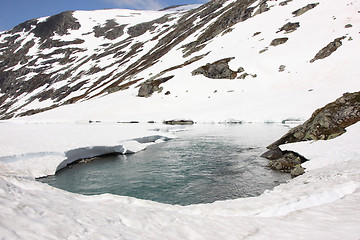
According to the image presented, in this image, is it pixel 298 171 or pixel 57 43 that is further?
pixel 57 43

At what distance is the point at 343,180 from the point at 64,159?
16.1 meters

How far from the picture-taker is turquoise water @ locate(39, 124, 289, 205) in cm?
1316

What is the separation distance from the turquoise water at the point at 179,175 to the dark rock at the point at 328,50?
38.8m

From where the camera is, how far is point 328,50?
5234 centimetres

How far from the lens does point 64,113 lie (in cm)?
5703

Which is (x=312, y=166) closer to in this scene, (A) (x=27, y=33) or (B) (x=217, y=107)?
(B) (x=217, y=107)

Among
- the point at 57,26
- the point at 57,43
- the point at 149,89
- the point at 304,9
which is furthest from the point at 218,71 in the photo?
the point at 57,26

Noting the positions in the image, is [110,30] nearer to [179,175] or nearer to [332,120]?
[179,175]

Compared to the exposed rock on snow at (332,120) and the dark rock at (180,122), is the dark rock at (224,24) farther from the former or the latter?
the exposed rock on snow at (332,120)

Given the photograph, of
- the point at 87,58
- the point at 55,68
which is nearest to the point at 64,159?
the point at 87,58

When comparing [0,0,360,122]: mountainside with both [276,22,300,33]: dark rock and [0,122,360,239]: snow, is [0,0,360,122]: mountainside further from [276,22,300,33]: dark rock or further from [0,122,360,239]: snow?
[0,122,360,239]: snow

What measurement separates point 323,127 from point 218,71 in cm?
4322

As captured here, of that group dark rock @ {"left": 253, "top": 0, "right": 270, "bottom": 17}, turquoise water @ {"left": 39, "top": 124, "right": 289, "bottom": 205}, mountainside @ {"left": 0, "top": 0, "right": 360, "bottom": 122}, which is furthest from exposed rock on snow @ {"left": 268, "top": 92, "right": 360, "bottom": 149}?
dark rock @ {"left": 253, "top": 0, "right": 270, "bottom": 17}

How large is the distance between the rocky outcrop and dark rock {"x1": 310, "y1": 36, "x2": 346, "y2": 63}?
3885 cm
